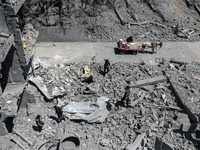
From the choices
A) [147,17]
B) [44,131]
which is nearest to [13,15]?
[44,131]

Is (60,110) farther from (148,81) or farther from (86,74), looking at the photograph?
(148,81)

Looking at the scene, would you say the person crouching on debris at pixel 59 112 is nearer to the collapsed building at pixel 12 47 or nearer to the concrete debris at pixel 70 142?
the concrete debris at pixel 70 142

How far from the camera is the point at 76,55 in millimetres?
18109

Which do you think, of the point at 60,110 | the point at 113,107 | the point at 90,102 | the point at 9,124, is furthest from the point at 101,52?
the point at 9,124

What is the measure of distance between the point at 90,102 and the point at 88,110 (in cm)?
62

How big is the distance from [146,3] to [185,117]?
51.0ft

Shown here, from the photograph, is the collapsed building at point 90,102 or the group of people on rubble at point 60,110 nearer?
the collapsed building at point 90,102

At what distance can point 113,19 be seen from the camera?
69.6 feet

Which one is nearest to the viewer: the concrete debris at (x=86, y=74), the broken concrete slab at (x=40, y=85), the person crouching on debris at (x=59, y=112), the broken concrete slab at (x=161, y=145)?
the broken concrete slab at (x=161, y=145)

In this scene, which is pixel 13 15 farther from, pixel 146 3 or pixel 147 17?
pixel 146 3

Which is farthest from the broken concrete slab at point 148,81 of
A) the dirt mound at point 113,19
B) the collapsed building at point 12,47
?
the collapsed building at point 12,47

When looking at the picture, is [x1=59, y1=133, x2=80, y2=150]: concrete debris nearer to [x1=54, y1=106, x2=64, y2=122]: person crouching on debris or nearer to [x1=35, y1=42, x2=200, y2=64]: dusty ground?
[x1=54, y1=106, x2=64, y2=122]: person crouching on debris

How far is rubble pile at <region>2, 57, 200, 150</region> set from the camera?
1192 centimetres

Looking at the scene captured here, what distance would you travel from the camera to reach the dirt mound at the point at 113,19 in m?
20.1
